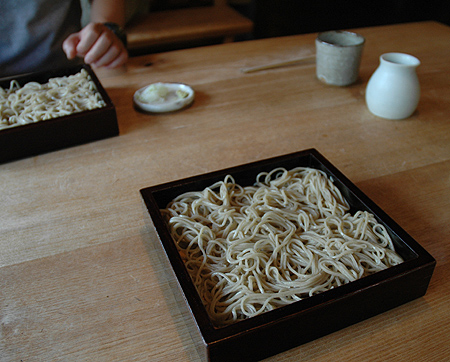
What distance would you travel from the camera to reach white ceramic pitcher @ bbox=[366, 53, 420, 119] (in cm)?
112

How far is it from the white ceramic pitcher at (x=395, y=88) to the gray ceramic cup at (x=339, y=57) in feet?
0.46

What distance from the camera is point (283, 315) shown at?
21.5 inches

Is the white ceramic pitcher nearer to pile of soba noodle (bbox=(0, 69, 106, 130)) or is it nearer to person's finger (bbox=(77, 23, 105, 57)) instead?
pile of soba noodle (bbox=(0, 69, 106, 130))

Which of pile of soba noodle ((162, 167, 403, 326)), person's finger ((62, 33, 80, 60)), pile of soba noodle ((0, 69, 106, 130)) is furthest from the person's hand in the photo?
pile of soba noodle ((162, 167, 403, 326))

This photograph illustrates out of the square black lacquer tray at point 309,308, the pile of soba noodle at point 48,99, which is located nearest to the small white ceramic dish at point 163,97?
the pile of soba noodle at point 48,99

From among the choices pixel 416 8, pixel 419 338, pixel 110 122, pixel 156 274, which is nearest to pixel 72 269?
pixel 156 274

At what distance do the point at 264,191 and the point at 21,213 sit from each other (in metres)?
0.54

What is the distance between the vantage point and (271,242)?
2.36ft

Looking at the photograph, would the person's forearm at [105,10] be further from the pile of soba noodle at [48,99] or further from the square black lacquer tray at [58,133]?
the square black lacquer tray at [58,133]

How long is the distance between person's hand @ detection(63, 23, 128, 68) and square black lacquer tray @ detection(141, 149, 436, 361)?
853 millimetres

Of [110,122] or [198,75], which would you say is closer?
[110,122]

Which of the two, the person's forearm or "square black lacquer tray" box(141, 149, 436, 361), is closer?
"square black lacquer tray" box(141, 149, 436, 361)

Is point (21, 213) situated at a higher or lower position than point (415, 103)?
lower

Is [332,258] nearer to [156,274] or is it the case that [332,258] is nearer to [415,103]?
[156,274]
